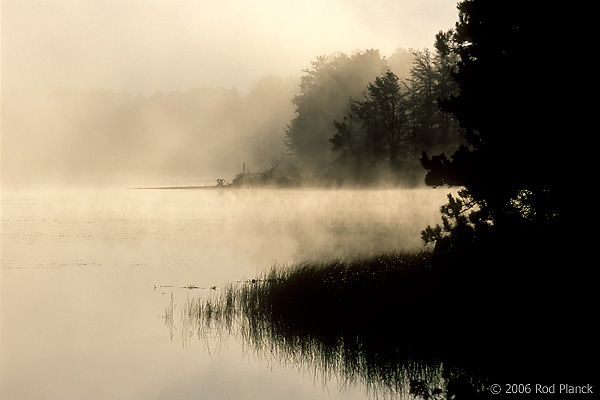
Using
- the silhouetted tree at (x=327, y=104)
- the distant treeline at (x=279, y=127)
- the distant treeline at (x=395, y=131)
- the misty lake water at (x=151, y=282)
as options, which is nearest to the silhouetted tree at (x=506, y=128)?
the distant treeline at (x=279, y=127)

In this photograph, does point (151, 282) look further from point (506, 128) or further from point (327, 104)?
point (327, 104)

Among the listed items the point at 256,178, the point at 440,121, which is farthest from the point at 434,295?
the point at 256,178

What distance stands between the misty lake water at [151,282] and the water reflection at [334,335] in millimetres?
369

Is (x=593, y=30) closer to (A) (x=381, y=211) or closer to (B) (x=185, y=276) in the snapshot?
(B) (x=185, y=276)

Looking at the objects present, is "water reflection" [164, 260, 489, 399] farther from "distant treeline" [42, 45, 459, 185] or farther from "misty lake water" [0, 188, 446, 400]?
"distant treeline" [42, 45, 459, 185]

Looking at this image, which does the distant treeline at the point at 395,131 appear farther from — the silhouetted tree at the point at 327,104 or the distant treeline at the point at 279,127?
the silhouetted tree at the point at 327,104

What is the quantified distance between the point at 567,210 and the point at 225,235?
3020 centimetres

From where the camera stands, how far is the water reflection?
501 inches

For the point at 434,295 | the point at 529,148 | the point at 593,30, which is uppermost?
the point at 593,30

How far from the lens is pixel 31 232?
43219mm

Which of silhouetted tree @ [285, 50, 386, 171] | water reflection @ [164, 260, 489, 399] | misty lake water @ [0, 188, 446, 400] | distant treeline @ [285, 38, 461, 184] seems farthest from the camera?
silhouetted tree @ [285, 50, 386, 171]

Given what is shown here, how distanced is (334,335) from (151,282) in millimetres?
12293


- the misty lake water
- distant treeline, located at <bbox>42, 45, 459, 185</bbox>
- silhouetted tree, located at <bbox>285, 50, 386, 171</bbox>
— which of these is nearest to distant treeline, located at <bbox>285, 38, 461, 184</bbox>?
distant treeline, located at <bbox>42, 45, 459, 185</bbox>

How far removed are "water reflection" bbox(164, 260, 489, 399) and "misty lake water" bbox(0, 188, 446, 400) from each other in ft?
1.21
